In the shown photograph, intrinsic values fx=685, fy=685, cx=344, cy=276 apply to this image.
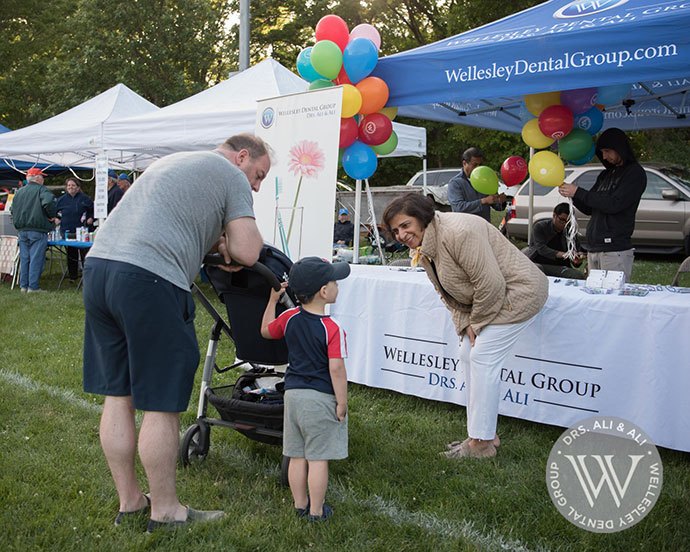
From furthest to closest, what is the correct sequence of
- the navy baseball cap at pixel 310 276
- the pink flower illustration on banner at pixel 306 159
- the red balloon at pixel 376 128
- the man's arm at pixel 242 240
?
the red balloon at pixel 376 128
the pink flower illustration on banner at pixel 306 159
the navy baseball cap at pixel 310 276
the man's arm at pixel 242 240

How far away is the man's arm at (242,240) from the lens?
292cm

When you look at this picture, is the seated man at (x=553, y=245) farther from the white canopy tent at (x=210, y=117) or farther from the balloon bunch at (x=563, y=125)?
the white canopy tent at (x=210, y=117)

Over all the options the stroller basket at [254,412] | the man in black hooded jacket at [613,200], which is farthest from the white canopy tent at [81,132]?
the stroller basket at [254,412]

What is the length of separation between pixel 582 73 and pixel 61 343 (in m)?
5.33

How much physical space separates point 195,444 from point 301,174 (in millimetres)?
2580

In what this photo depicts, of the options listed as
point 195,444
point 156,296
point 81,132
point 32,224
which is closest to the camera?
point 156,296

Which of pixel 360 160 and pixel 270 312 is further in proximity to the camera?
pixel 360 160

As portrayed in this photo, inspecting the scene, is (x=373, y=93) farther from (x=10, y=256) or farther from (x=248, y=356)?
(x=10, y=256)

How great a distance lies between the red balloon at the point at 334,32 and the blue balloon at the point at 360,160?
856 millimetres

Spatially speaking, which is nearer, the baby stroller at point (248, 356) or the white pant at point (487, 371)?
the baby stroller at point (248, 356)

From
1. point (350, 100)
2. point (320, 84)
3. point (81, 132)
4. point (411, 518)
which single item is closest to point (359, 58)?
point (350, 100)

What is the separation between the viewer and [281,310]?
3531mm

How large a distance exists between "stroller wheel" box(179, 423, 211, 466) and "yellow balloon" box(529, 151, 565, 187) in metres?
3.45

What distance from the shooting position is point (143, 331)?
2.75 metres
